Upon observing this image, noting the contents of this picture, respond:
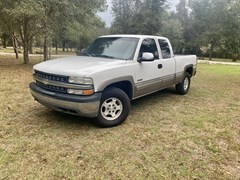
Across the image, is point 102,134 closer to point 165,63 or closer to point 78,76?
point 78,76

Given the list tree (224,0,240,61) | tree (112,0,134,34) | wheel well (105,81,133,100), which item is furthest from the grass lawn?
tree (112,0,134,34)

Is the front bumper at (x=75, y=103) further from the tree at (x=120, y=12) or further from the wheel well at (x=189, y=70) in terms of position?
the tree at (x=120, y=12)

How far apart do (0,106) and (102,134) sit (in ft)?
9.55

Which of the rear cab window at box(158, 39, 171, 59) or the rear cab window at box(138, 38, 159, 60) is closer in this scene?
the rear cab window at box(138, 38, 159, 60)

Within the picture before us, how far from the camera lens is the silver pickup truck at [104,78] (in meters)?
3.69

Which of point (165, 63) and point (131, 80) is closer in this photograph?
point (131, 80)

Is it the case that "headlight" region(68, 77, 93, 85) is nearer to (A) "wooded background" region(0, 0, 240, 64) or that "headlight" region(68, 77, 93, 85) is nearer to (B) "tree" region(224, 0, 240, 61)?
(A) "wooded background" region(0, 0, 240, 64)

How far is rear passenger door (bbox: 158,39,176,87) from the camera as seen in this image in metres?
5.64

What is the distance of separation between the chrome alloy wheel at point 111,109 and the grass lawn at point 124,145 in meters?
0.25

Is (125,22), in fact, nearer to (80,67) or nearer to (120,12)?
(120,12)

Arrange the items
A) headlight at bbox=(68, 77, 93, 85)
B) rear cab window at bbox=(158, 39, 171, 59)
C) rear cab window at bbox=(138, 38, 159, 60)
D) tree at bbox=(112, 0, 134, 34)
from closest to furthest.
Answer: headlight at bbox=(68, 77, 93, 85)
rear cab window at bbox=(138, 38, 159, 60)
rear cab window at bbox=(158, 39, 171, 59)
tree at bbox=(112, 0, 134, 34)

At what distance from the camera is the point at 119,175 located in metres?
2.80

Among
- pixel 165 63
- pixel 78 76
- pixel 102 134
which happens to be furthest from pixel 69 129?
pixel 165 63

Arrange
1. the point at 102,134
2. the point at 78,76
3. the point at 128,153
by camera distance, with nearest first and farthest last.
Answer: the point at 128,153 < the point at 78,76 < the point at 102,134
